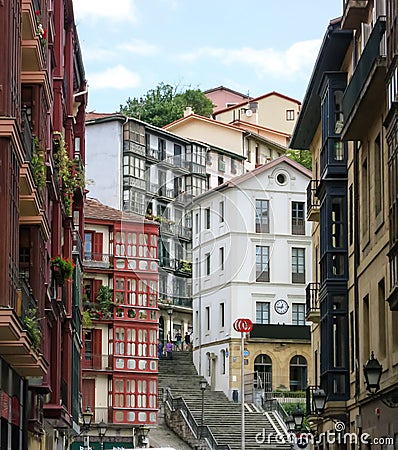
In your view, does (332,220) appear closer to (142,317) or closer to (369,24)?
(369,24)

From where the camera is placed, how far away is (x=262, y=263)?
3656 inches

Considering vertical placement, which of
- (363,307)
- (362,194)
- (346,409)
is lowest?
(346,409)

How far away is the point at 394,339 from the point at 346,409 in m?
9.80

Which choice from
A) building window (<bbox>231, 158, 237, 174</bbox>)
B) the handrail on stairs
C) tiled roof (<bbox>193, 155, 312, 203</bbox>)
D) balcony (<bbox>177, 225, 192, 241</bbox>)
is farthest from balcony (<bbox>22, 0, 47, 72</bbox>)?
building window (<bbox>231, 158, 237, 174</bbox>)

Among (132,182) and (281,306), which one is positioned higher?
(132,182)

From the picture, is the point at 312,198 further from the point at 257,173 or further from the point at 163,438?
the point at 257,173

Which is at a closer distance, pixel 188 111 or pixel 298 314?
pixel 298 314

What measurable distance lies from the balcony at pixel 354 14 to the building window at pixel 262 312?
53453mm

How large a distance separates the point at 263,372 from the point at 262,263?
8528 mm

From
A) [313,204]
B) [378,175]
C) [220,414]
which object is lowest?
[220,414]

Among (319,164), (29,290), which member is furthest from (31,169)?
(319,164)

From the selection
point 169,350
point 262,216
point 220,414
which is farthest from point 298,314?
point 220,414

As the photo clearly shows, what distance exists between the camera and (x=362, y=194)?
36781 mm

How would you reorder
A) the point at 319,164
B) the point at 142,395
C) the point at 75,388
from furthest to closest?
the point at 142,395 → the point at 75,388 → the point at 319,164
